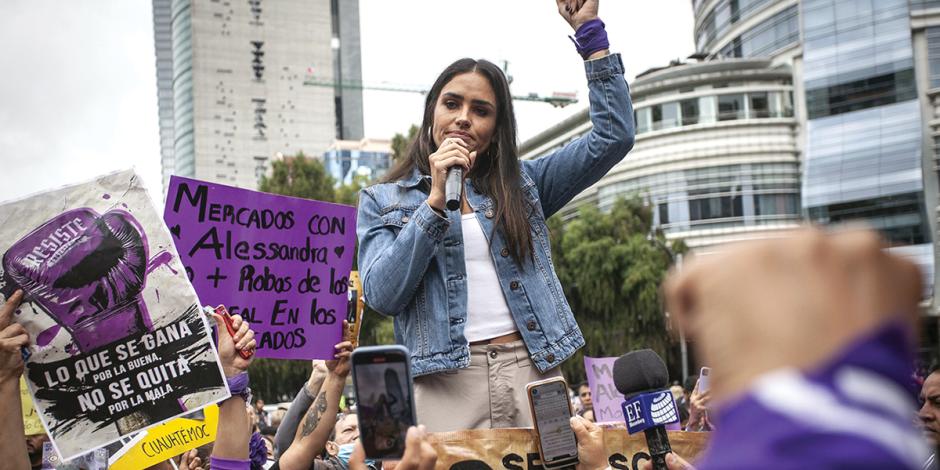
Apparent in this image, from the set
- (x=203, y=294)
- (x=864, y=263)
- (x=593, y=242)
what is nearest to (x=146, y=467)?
(x=203, y=294)

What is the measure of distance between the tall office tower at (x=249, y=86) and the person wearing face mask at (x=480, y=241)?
374 feet

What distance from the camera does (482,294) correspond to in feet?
10.8

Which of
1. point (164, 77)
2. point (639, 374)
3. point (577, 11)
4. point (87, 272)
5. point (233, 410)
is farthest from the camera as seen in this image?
point (164, 77)

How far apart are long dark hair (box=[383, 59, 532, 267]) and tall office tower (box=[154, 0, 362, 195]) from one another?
114 m

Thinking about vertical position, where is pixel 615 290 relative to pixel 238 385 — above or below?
below

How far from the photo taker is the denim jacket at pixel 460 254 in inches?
124

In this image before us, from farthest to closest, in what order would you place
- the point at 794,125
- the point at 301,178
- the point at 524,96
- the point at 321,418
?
the point at 524,96
the point at 794,125
the point at 301,178
the point at 321,418

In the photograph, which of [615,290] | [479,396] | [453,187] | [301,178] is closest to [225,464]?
[479,396]

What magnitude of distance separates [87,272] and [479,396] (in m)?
1.38

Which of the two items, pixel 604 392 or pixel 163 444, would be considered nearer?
pixel 163 444

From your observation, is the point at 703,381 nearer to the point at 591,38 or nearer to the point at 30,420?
the point at 591,38

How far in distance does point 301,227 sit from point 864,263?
3.75m

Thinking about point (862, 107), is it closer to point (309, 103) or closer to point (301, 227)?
point (301, 227)

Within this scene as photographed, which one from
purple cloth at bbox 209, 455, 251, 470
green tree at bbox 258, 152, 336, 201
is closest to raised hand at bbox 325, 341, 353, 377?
purple cloth at bbox 209, 455, 251, 470
